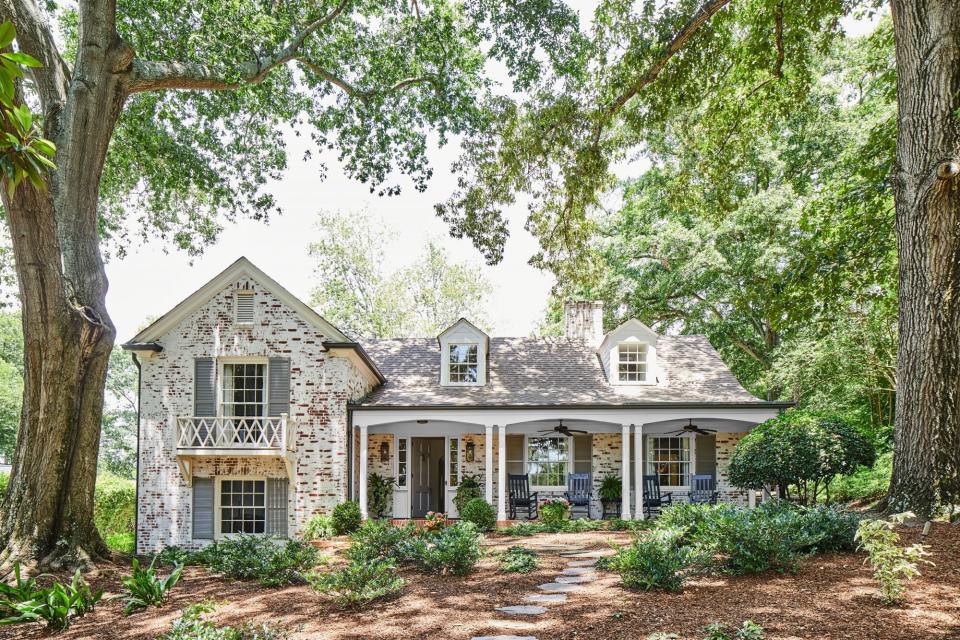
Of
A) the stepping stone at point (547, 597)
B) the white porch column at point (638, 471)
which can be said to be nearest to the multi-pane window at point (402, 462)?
the white porch column at point (638, 471)

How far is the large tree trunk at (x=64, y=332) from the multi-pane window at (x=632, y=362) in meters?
12.1

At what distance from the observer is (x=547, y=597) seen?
6832 mm

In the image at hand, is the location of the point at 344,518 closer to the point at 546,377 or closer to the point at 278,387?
the point at 278,387

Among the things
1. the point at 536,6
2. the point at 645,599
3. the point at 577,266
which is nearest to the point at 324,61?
the point at 536,6

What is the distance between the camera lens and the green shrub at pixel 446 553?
314 inches

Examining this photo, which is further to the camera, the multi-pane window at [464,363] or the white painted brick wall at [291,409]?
the multi-pane window at [464,363]

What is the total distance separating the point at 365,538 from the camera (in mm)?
9555

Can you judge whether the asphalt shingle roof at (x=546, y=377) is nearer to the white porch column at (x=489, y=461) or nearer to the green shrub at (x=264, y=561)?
the white porch column at (x=489, y=461)

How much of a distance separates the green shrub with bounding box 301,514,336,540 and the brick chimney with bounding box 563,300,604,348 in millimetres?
9187

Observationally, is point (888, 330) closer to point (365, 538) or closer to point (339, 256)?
point (365, 538)

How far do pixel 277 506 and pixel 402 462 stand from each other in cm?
354

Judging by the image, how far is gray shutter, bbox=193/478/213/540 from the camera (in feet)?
49.1

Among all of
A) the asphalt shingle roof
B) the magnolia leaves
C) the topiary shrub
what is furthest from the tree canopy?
the magnolia leaves

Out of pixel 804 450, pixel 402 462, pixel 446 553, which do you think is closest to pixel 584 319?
pixel 402 462
